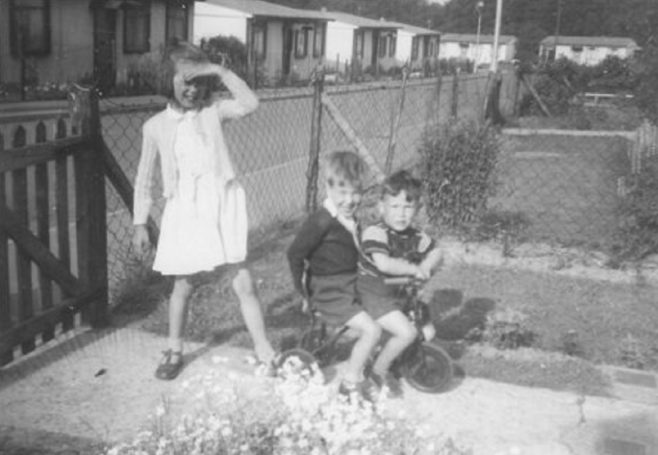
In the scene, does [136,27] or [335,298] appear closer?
[335,298]

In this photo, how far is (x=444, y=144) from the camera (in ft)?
24.5

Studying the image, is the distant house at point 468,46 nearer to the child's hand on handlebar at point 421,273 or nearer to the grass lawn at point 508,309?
the grass lawn at point 508,309

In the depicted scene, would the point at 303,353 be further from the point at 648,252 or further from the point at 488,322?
the point at 648,252

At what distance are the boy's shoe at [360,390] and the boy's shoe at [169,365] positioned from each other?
0.86 m

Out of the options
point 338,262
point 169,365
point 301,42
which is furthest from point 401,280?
point 301,42

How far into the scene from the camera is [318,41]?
4831 centimetres

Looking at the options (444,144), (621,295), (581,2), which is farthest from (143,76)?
(581,2)

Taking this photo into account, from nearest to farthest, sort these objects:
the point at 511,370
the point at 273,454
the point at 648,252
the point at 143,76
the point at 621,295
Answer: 1. the point at 273,454
2. the point at 511,370
3. the point at 621,295
4. the point at 648,252
5. the point at 143,76

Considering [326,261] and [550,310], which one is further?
[550,310]

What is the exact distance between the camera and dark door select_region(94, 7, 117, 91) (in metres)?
25.8

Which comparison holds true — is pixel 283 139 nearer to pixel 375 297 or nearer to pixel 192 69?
pixel 192 69

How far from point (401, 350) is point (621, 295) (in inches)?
105

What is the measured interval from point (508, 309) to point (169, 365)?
7.51ft

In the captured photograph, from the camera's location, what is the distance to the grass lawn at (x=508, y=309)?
4.45 m
